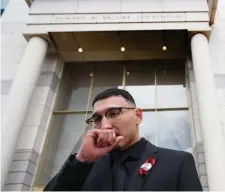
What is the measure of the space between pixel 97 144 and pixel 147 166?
0.37 metres

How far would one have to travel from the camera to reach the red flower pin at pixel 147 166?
1.71 meters

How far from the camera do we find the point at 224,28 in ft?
30.9

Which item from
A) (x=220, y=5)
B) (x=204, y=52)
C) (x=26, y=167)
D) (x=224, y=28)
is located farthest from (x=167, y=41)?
(x=26, y=167)

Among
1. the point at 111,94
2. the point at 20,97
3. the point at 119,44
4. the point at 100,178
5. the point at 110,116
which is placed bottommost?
the point at 100,178

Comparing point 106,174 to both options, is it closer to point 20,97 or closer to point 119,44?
point 20,97

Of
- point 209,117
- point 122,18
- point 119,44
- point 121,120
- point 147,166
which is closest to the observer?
point 147,166

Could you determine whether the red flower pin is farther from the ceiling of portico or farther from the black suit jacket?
the ceiling of portico

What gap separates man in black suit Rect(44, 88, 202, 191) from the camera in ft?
5.42

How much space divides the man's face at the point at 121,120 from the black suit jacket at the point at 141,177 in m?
0.16

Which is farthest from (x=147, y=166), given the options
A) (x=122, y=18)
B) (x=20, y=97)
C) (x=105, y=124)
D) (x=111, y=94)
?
(x=122, y=18)

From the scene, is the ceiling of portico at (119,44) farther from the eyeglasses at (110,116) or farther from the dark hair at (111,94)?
the eyeglasses at (110,116)

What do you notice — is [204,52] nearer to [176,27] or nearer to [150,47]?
[176,27]

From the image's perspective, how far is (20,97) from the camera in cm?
723

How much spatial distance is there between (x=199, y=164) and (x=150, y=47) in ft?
13.4
